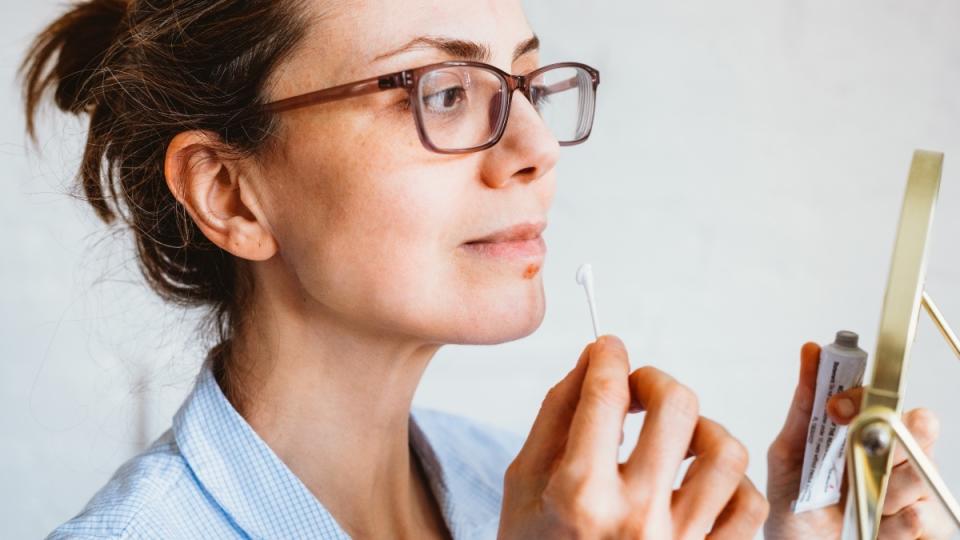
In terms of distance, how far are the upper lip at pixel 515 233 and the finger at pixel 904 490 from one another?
1.46 ft

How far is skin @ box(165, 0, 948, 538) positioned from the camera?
0.78 metres

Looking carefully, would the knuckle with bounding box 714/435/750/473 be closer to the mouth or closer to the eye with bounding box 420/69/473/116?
the mouth

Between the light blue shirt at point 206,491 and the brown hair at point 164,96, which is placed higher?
the brown hair at point 164,96

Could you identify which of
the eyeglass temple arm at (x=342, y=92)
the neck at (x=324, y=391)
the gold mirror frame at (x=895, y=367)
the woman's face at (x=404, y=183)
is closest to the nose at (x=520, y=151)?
the woman's face at (x=404, y=183)

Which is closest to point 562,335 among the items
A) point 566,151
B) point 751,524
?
point 566,151

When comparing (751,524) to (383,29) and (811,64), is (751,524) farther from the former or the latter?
(811,64)

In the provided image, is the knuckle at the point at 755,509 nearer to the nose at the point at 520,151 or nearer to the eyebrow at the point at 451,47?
the nose at the point at 520,151

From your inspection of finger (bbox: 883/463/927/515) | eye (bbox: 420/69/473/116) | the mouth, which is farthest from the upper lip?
finger (bbox: 883/463/927/515)

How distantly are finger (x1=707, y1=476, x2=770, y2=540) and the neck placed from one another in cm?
40

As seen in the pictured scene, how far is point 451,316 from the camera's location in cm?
97

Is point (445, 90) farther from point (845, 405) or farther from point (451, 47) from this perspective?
point (845, 405)

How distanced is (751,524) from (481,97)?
0.48m

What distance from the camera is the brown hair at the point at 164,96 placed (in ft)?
3.27


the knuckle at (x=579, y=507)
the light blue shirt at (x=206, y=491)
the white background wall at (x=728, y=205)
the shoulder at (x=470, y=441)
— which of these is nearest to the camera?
the knuckle at (x=579, y=507)
